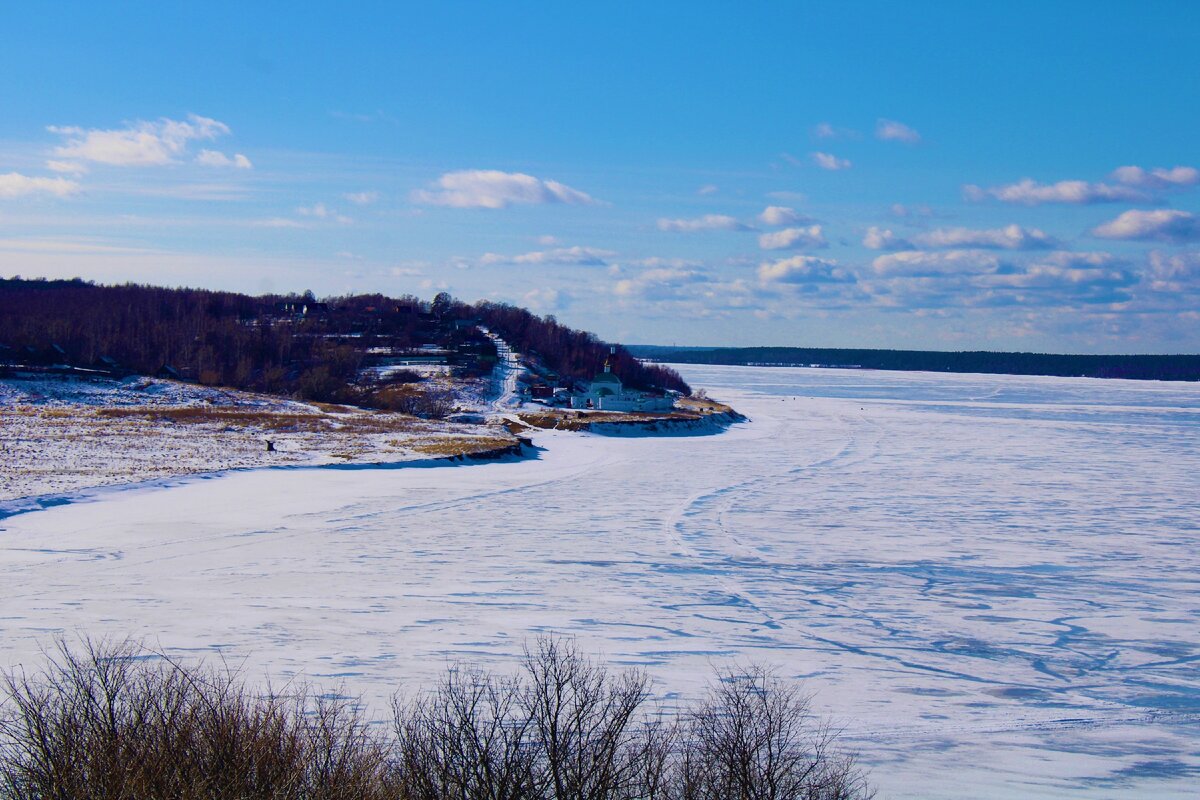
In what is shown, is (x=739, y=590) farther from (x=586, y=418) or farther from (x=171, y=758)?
(x=586, y=418)

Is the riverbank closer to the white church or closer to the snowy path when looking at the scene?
the snowy path

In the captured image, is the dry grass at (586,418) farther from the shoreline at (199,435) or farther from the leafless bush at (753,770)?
the leafless bush at (753,770)

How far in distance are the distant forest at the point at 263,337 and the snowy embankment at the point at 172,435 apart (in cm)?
1008

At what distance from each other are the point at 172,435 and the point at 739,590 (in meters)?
36.1

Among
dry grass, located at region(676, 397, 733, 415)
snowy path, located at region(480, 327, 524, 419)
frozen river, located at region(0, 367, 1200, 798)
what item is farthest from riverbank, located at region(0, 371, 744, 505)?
frozen river, located at region(0, 367, 1200, 798)

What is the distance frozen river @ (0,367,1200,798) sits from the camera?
38.4 feet

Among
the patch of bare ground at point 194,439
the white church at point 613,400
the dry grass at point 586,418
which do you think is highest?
the white church at point 613,400

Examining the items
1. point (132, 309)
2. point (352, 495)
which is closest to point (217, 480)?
point (352, 495)

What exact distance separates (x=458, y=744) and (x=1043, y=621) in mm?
12051

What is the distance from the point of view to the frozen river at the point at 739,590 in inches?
461

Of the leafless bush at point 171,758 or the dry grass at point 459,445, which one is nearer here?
the leafless bush at point 171,758

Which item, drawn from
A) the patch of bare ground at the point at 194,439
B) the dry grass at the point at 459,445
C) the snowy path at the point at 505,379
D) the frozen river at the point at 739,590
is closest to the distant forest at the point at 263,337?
the snowy path at the point at 505,379

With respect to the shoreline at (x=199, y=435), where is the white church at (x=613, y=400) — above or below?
above

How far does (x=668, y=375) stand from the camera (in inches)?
4126
